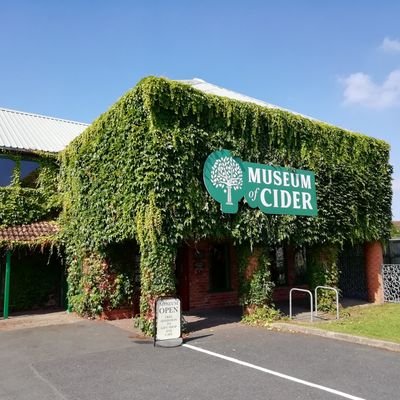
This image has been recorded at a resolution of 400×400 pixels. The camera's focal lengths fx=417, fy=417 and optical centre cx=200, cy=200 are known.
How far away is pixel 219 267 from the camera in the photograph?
48.6ft

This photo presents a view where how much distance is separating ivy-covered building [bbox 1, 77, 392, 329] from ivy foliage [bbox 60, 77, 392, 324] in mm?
32

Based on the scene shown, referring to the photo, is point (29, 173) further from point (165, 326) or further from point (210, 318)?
point (165, 326)

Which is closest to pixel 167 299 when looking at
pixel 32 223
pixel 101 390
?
pixel 101 390

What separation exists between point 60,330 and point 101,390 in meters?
5.28

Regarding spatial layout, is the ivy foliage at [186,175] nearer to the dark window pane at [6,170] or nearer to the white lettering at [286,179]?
the white lettering at [286,179]

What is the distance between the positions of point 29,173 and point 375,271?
13.1 m

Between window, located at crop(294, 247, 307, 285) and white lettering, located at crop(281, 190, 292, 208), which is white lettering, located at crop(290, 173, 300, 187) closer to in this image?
white lettering, located at crop(281, 190, 292, 208)

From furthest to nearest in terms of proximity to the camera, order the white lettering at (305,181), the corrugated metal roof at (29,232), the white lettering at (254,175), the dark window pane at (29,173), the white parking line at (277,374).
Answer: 1. the dark window pane at (29,173)
2. the corrugated metal roof at (29,232)
3. the white lettering at (305,181)
4. the white lettering at (254,175)
5. the white parking line at (277,374)

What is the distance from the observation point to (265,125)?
12.0 metres

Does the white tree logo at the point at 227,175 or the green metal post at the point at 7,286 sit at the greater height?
the white tree logo at the point at 227,175

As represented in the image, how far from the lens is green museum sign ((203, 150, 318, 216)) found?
424 inches

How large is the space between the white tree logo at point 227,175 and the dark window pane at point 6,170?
7919 mm

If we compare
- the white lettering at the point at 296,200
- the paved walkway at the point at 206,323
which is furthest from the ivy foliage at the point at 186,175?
the paved walkway at the point at 206,323

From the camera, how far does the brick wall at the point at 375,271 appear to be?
15.2 m
